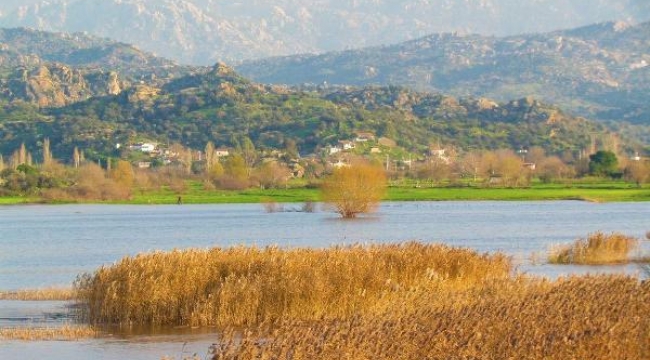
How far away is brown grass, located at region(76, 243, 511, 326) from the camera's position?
2895cm

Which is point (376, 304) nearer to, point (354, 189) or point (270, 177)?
point (354, 189)

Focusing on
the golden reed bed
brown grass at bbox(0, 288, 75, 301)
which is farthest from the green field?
the golden reed bed

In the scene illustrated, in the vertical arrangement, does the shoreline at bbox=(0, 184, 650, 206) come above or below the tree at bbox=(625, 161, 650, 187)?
below

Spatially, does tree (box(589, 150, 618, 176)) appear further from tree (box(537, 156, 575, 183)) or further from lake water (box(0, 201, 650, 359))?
lake water (box(0, 201, 650, 359))

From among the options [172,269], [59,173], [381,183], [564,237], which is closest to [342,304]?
[172,269]

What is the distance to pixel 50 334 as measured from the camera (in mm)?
28156

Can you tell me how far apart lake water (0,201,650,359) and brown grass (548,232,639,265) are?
137 cm

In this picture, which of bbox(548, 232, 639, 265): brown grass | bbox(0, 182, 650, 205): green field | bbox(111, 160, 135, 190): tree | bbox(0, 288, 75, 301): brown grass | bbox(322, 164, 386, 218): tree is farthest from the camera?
bbox(111, 160, 135, 190): tree

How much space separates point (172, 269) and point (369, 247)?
23.2ft

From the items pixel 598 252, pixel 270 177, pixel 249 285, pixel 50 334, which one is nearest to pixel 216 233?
pixel 598 252

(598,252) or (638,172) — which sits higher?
(638,172)

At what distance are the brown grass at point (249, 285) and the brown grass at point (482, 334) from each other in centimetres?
582

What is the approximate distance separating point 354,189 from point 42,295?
204 feet

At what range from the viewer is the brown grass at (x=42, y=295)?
37.3m
